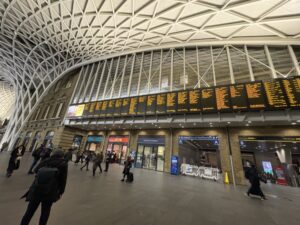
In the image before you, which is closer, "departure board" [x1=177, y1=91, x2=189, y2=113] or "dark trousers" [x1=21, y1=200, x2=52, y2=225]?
"dark trousers" [x1=21, y1=200, x2=52, y2=225]

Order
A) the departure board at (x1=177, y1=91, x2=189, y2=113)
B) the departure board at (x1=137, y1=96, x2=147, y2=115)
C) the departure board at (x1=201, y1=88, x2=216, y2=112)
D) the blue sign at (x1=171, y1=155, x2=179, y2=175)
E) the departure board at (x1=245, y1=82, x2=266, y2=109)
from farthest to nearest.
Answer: the departure board at (x1=137, y1=96, x2=147, y2=115)
the blue sign at (x1=171, y1=155, x2=179, y2=175)
the departure board at (x1=177, y1=91, x2=189, y2=113)
the departure board at (x1=201, y1=88, x2=216, y2=112)
the departure board at (x1=245, y1=82, x2=266, y2=109)

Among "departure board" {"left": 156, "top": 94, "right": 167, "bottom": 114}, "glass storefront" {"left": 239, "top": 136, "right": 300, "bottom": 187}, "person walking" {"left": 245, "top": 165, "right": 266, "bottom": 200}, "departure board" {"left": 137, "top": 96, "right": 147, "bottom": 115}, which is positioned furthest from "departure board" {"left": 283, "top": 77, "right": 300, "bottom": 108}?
"departure board" {"left": 137, "top": 96, "right": 147, "bottom": 115}

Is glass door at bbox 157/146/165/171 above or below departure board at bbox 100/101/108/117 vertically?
below

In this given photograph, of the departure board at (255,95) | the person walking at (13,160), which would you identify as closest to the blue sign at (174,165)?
the departure board at (255,95)

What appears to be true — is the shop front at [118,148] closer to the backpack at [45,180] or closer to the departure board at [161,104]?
the departure board at [161,104]

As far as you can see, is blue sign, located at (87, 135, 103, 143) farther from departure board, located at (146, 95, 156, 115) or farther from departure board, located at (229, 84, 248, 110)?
departure board, located at (229, 84, 248, 110)

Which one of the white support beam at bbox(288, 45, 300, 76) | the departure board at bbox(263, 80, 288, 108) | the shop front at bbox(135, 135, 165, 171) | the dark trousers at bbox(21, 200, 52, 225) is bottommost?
the dark trousers at bbox(21, 200, 52, 225)

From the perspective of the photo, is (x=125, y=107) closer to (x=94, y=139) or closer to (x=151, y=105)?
(x=151, y=105)

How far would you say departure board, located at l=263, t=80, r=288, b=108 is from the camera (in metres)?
8.33

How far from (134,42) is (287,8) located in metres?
14.1

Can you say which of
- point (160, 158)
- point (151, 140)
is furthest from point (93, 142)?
point (160, 158)

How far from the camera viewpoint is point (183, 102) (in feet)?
36.5

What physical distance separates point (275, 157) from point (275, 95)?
10896 millimetres

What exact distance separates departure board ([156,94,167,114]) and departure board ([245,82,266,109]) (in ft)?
20.2
